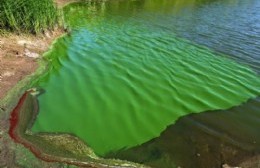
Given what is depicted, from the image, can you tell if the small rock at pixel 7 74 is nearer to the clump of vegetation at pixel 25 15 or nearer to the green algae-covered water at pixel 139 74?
the green algae-covered water at pixel 139 74

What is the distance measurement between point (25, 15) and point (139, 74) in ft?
22.5

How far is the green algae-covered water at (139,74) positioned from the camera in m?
10.9

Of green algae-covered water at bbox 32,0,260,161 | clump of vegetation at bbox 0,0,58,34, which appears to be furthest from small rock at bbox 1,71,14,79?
clump of vegetation at bbox 0,0,58,34

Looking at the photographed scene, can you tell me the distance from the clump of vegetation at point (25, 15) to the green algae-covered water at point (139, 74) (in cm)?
147

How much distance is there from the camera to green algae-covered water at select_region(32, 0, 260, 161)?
431 inches

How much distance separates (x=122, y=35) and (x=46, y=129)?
10.6 meters

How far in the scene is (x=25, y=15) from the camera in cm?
1681

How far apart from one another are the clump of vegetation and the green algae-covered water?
1.47 meters

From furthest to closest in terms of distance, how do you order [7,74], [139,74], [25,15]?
[25,15]
[139,74]
[7,74]

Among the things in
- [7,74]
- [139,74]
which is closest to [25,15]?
[7,74]

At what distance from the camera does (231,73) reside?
15086 mm

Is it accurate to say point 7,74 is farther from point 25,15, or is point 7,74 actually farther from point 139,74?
point 139,74

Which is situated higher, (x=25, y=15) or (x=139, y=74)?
(x=25, y=15)

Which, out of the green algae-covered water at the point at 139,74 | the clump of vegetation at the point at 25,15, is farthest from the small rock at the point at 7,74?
the clump of vegetation at the point at 25,15
